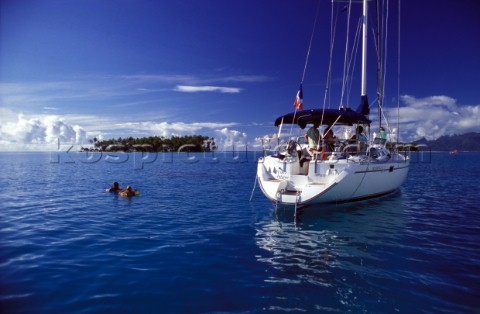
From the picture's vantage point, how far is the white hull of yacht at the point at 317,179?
12.3 meters

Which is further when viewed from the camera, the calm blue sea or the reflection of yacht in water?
the reflection of yacht in water

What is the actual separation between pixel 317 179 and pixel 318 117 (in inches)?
154

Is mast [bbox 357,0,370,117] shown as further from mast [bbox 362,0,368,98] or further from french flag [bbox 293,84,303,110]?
french flag [bbox 293,84,303,110]

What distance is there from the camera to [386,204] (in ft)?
52.1

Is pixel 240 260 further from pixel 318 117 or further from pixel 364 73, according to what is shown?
pixel 364 73

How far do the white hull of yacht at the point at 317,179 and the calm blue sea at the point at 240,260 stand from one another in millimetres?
913

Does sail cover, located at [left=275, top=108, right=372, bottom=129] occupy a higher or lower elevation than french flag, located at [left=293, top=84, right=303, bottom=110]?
lower

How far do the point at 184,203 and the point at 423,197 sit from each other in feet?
51.7

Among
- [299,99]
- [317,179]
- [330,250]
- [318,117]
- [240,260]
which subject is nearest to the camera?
[240,260]

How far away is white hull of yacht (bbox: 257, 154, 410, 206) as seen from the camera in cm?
1230

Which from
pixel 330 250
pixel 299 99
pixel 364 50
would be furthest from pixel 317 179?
pixel 364 50

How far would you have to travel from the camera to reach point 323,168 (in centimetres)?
1287

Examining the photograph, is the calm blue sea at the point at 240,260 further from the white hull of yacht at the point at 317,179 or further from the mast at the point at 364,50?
the mast at the point at 364,50

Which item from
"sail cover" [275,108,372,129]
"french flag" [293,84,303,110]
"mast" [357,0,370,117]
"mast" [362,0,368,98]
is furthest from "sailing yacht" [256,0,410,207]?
"mast" [362,0,368,98]
